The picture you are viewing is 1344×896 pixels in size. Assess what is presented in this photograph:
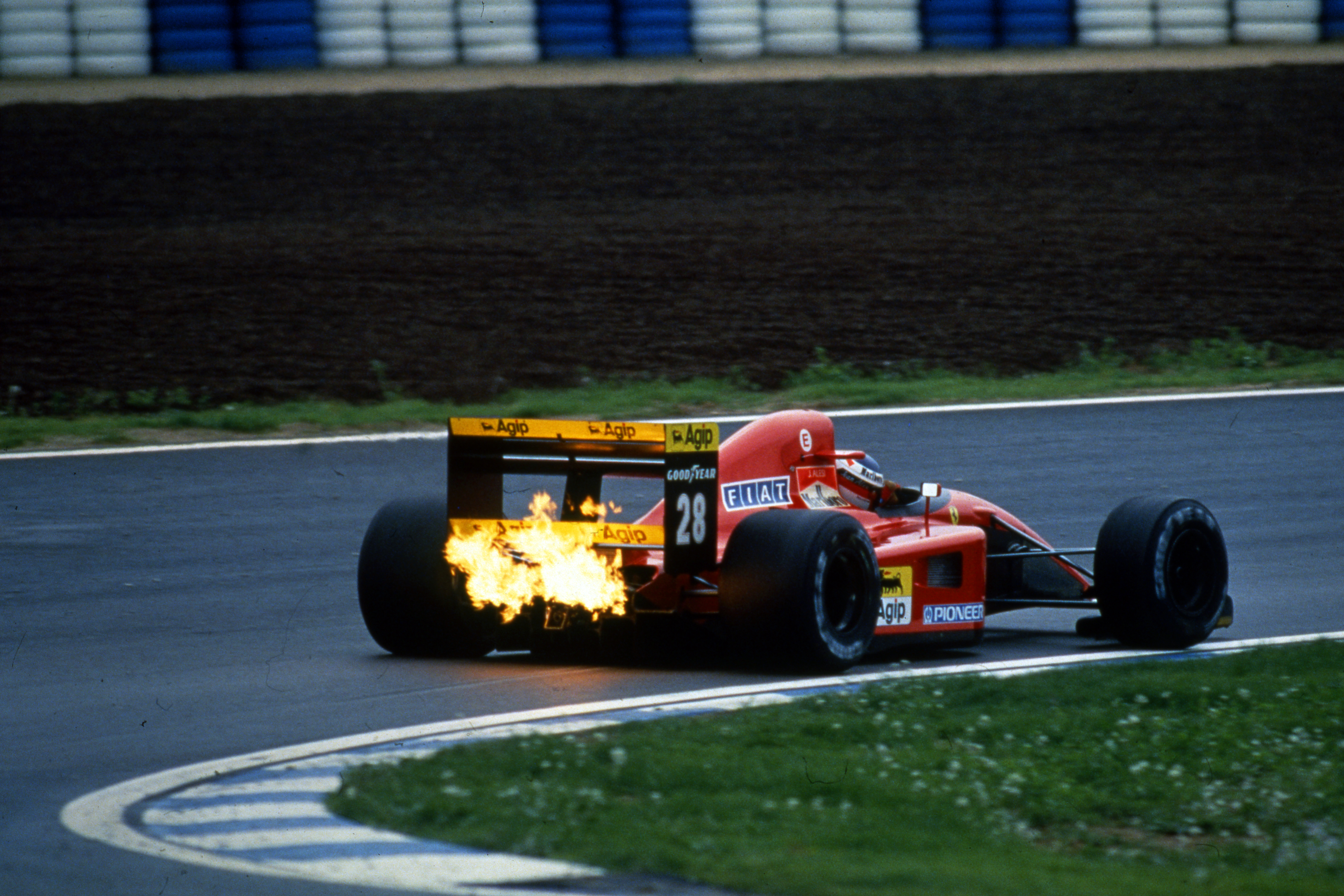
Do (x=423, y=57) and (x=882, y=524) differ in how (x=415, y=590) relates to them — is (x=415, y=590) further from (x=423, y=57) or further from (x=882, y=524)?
(x=423, y=57)

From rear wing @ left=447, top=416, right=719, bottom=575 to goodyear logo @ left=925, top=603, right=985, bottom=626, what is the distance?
1446 millimetres

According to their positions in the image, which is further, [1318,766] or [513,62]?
[513,62]

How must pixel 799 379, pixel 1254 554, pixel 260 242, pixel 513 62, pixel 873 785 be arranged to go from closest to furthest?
pixel 873 785 < pixel 1254 554 < pixel 799 379 < pixel 260 242 < pixel 513 62

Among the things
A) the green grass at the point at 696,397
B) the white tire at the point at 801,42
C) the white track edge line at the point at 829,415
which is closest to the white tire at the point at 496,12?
the white tire at the point at 801,42

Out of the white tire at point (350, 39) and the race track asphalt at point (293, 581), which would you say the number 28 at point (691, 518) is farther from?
the white tire at point (350, 39)

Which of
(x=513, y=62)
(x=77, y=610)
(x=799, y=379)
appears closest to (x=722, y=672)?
(x=77, y=610)

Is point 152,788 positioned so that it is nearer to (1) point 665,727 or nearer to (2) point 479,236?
(1) point 665,727

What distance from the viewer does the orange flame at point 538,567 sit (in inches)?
317

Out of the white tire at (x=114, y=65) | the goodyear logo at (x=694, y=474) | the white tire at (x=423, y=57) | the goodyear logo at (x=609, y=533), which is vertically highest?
the white tire at (x=423, y=57)

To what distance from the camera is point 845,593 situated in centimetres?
839

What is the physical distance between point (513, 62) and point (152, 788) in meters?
22.2

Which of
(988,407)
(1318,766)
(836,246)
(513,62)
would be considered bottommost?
(1318,766)

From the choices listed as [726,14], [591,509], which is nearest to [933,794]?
[591,509]

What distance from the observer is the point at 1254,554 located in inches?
488
